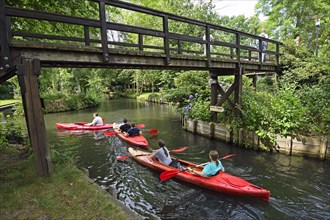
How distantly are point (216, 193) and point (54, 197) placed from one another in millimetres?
4076

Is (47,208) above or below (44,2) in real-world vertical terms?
below

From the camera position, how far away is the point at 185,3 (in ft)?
84.0

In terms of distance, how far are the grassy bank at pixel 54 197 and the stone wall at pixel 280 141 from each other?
6.97m

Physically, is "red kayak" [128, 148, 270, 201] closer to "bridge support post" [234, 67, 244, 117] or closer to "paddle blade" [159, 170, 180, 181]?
"paddle blade" [159, 170, 180, 181]

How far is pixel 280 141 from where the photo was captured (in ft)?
28.0

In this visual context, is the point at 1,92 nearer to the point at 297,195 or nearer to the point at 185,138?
the point at 185,138

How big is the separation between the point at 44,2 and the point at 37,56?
318 cm

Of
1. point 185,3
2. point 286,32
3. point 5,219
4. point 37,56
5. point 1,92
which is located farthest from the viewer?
point 1,92

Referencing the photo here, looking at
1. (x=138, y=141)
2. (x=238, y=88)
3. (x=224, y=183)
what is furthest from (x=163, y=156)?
(x=238, y=88)

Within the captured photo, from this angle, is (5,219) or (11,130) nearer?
(5,219)

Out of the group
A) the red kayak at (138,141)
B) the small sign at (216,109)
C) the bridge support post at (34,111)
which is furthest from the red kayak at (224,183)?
the small sign at (216,109)

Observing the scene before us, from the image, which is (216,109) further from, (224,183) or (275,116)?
(224,183)

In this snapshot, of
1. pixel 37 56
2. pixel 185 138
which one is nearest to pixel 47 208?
pixel 37 56

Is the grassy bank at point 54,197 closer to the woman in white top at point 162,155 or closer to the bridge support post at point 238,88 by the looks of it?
the woman in white top at point 162,155
